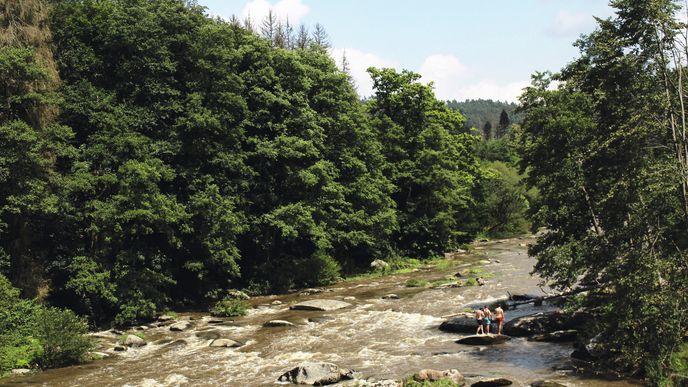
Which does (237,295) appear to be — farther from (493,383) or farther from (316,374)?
(493,383)

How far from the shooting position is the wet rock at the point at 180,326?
32.7m

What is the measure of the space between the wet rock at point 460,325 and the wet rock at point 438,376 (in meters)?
8.51

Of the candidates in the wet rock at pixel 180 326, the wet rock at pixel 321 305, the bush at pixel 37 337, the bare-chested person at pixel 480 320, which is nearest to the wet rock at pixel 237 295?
the wet rock at pixel 321 305

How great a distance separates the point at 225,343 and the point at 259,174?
1928 cm

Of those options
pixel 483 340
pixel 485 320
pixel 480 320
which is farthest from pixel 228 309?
pixel 483 340

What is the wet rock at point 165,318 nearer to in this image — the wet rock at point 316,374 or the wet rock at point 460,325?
the wet rock at point 316,374

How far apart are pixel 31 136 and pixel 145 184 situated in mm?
6963

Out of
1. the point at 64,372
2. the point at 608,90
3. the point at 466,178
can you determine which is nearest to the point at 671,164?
the point at 608,90

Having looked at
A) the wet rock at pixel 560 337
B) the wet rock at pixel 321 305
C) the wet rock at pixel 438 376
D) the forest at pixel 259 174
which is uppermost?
the forest at pixel 259 174

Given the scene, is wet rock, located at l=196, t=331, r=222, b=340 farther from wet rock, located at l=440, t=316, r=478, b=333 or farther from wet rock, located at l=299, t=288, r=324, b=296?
wet rock, located at l=440, t=316, r=478, b=333

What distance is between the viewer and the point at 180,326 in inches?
1302

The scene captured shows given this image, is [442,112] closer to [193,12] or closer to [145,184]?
[193,12]

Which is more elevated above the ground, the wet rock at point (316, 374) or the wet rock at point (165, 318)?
the wet rock at point (165, 318)

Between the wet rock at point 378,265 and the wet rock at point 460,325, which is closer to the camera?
the wet rock at point 460,325
